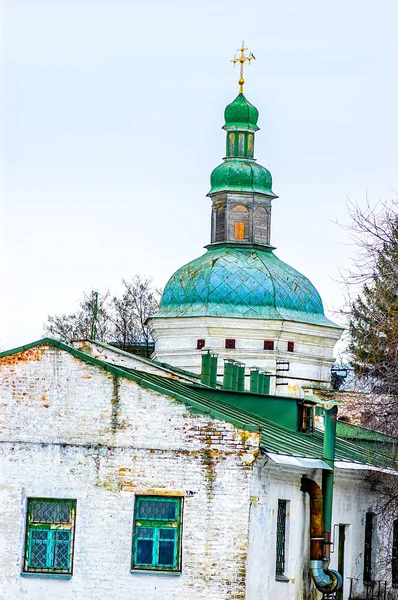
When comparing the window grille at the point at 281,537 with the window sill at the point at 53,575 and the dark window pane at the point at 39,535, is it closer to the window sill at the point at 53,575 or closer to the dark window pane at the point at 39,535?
the window sill at the point at 53,575

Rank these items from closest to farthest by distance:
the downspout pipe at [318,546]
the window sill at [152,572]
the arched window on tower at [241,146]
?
the window sill at [152,572] < the downspout pipe at [318,546] < the arched window on tower at [241,146]

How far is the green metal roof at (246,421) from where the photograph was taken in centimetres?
2139

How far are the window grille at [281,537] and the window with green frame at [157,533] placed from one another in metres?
1.90

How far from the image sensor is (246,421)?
23047 millimetres

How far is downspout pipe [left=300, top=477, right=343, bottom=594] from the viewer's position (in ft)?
76.7

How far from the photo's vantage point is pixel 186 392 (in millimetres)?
24000

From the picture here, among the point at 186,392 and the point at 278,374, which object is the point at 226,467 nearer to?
the point at 186,392

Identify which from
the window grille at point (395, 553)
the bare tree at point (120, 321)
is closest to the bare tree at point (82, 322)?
the bare tree at point (120, 321)

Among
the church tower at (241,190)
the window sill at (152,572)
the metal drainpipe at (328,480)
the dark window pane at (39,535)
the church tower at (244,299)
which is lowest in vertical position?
the window sill at (152,572)

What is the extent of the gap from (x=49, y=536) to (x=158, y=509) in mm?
1458

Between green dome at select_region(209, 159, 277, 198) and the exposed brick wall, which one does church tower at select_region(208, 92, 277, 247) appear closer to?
green dome at select_region(209, 159, 277, 198)

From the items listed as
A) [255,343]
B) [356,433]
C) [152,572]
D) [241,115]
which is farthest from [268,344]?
[152,572]

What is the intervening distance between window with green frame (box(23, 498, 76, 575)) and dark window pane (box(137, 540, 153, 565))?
2.86 ft

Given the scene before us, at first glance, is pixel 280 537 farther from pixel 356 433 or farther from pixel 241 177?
pixel 241 177
